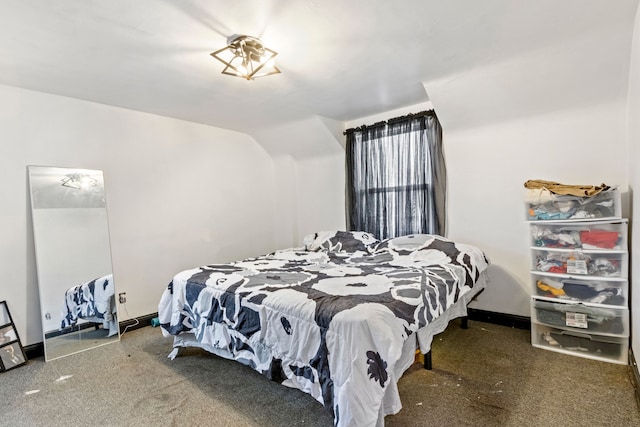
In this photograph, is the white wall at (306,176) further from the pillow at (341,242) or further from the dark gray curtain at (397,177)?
the pillow at (341,242)

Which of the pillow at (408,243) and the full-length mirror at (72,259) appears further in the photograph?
the pillow at (408,243)

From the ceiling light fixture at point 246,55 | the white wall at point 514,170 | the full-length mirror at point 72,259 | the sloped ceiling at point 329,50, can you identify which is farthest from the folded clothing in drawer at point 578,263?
the full-length mirror at point 72,259

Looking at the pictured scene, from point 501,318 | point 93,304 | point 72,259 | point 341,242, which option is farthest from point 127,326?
point 501,318

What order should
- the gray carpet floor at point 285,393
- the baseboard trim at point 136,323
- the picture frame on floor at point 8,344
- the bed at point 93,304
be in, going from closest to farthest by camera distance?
the gray carpet floor at point 285,393
the picture frame on floor at point 8,344
the bed at point 93,304
the baseboard trim at point 136,323

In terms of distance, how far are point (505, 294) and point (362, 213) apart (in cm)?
174

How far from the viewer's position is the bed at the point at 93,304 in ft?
9.63

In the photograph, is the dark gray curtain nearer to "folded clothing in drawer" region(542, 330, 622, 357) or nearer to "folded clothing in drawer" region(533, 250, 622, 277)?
"folded clothing in drawer" region(533, 250, 622, 277)

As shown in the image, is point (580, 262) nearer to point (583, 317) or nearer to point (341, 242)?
point (583, 317)

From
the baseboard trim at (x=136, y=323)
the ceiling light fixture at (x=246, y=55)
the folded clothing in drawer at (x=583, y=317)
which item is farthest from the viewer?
the baseboard trim at (x=136, y=323)

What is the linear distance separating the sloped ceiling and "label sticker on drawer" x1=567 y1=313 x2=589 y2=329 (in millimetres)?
1727

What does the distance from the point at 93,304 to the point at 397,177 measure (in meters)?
3.42

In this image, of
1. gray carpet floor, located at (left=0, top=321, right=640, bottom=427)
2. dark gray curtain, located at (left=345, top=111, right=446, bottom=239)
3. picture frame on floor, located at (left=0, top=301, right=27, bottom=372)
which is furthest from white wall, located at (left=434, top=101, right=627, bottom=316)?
picture frame on floor, located at (left=0, top=301, right=27, bottom=372)

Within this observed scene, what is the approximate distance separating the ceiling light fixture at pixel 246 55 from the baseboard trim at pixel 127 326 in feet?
8.89

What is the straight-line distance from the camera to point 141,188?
11.5 feet
